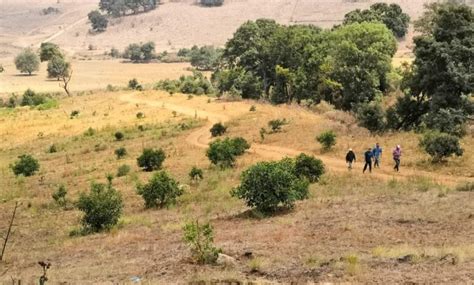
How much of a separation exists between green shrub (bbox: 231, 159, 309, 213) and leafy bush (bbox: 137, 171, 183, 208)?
18.3 ft

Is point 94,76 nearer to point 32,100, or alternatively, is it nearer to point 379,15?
point 32,100

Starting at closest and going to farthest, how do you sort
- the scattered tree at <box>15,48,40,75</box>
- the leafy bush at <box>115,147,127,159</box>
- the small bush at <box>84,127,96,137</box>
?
the leafy bush at <box>115,147,127,159</box>, the small bush at <box>84,127,96,137</box>, the scattered tree at <box>15,48,40,75</box>

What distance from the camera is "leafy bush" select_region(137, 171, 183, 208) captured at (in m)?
27.0

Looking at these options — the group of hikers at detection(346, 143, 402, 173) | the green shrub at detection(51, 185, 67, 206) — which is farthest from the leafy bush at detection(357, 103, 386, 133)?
the green shrub at detection(51, 185, 67, 206)

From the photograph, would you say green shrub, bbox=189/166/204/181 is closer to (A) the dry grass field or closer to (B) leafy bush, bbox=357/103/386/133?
(A) the dry grass field

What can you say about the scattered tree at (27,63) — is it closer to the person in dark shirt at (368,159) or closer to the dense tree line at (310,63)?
the dense tree line at (310,63)

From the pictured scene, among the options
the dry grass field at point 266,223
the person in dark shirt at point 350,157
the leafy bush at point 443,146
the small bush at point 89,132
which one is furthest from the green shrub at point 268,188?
the small bush at point 89,132

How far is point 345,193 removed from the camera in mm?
26781

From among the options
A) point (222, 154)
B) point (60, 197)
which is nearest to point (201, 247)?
point (60, 197)

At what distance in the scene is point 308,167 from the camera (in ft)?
98.8

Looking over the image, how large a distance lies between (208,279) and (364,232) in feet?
21.3

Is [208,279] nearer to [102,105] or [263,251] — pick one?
[263,251]

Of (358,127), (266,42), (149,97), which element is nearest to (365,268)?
(358,127)

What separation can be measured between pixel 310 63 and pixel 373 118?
67.9ft
